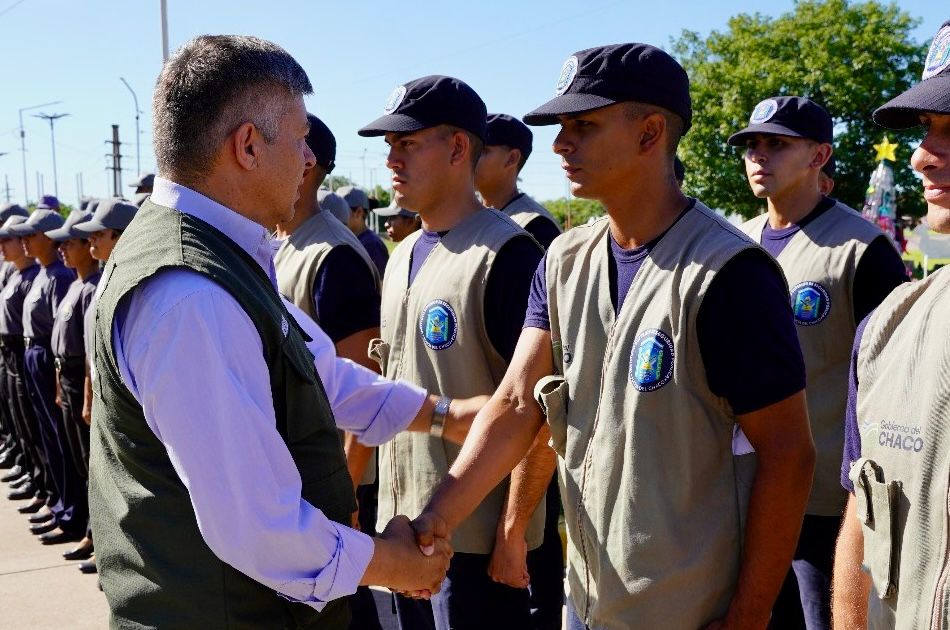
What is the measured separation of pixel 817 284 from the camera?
3.88 meters

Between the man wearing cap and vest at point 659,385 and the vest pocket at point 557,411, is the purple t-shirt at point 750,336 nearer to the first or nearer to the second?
the man wearing cap and vest at point 659,385

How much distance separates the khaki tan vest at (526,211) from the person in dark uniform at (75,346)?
120 inches

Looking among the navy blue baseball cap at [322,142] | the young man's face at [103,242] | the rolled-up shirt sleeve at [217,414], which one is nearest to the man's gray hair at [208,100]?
the rolled-up shirt sleeve at [217,414]

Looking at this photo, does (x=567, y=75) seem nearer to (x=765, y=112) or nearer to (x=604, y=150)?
(x=604, y=150)

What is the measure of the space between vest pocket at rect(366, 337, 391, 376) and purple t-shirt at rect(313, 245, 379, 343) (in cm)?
21

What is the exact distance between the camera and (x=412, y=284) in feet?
11.6

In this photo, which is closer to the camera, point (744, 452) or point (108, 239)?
point (744, 452)

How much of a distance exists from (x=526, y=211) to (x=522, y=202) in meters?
0.25

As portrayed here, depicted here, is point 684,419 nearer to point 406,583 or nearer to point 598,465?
point 598,465

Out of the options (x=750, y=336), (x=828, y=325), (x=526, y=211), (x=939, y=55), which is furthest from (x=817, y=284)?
(x=526, y=211)

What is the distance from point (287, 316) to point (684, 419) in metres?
0.97

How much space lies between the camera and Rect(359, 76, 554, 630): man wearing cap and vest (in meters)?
3.28

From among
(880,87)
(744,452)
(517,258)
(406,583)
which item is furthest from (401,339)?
(880,87)

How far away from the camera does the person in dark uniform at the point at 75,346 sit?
660cm
